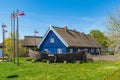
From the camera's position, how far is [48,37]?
5194 centimetres

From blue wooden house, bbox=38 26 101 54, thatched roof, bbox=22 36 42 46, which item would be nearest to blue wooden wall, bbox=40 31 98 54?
blue wooden house, bbox=38 26 101 54

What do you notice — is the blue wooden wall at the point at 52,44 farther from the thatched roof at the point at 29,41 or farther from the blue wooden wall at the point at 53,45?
the thatched roof at the point at 29,41

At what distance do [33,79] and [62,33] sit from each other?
33.6 m

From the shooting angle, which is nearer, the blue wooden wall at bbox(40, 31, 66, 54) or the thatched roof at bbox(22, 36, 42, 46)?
the blue wooden wall at bbox(40, 31, 66, 54)

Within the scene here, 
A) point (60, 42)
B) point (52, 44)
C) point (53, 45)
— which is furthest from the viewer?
point (52, 44)

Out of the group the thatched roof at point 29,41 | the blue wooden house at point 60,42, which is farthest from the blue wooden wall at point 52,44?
the thatched roof at point 29,41

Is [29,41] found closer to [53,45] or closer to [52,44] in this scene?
[52,44]

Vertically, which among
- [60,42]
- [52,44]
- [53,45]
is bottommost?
[53,45]

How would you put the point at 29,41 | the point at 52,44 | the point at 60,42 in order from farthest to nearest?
the point at 29,41 → the point at 52,44 → the point at 60,42

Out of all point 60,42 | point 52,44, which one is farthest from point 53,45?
point 60,42

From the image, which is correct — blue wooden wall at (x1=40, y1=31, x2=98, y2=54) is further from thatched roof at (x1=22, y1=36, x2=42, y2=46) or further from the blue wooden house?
thatched roof at (x1=22, y1=36, x2=42, y2=46)

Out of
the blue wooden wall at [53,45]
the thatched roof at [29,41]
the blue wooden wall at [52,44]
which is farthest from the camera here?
the thatched roof at [29,41]

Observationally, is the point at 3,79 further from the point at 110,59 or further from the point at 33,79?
the point at 110,59

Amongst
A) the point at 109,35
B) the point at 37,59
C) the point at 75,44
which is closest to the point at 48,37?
the point at 75,44
